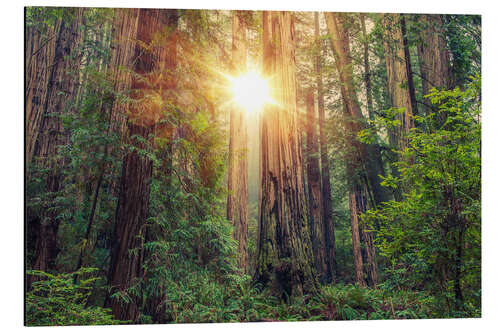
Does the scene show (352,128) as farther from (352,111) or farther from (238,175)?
(238,175)

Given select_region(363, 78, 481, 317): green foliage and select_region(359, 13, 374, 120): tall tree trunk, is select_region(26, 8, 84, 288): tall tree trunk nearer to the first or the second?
select_region(363, 78, 481, 317): green foliage

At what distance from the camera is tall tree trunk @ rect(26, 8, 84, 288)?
3.64 m

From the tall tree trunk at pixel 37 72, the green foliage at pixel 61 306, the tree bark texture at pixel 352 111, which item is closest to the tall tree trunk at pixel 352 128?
the tree bark texture at pixel 352 111

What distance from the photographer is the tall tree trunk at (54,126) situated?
3.64 meters

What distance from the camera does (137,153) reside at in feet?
11.3

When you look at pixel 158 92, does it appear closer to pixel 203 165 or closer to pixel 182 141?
pixel 182 141

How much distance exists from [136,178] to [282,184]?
5.49 feet

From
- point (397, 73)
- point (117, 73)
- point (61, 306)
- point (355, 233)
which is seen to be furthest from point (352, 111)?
point (61, 306)

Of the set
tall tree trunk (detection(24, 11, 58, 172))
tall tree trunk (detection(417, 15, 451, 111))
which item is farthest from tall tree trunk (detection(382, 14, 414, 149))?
tall tree trunk (detection(24, 11, 58, 172))

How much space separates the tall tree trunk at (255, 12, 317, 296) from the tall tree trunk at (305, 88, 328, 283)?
13.5 ft

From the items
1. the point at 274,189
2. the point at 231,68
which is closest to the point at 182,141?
the point at 274,189

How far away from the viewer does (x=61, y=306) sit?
3203 mm

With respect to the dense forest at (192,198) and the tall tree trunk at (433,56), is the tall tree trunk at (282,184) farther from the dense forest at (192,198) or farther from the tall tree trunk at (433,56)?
the tall tree trunk at (433,56)

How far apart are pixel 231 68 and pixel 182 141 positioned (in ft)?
7.22
